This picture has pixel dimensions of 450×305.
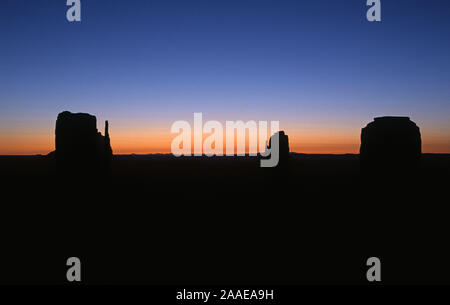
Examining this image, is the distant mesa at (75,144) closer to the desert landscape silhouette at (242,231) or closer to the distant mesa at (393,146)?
the desert landscape silhouette at (242,231)

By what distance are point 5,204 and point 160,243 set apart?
16.1 meters

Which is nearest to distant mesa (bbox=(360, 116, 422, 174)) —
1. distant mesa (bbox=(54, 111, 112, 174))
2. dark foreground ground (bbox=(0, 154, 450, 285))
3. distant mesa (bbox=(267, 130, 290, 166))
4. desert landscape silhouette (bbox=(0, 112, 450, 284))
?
desert landscape silhouette (bbox=(0, 112, 450, 284))

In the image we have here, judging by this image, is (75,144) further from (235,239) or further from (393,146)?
(393,146)

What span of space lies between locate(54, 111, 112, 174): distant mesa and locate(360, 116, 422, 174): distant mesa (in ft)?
45.5

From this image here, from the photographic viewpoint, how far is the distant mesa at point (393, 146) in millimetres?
14531

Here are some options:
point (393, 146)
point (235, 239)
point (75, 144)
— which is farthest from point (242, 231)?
point (75, 144)

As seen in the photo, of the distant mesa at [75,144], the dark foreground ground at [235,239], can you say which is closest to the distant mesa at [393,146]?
the dark foreground ground at [235,239]

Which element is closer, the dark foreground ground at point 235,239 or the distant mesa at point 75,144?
the dark foreground ground at point 235,239

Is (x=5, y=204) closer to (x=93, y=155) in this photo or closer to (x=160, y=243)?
(x=93, y=155)

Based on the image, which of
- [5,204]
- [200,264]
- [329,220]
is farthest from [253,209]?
[5,204]

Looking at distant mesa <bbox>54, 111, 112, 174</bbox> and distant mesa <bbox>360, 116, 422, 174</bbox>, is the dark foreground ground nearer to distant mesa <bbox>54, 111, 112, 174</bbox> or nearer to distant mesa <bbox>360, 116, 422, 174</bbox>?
distant mesa <bbox>360, 116, 422, 174</bbox>

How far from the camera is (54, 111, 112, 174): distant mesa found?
15.7m

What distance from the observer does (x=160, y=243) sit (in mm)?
12945

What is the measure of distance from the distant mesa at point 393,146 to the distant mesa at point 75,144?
1386 centimetres
